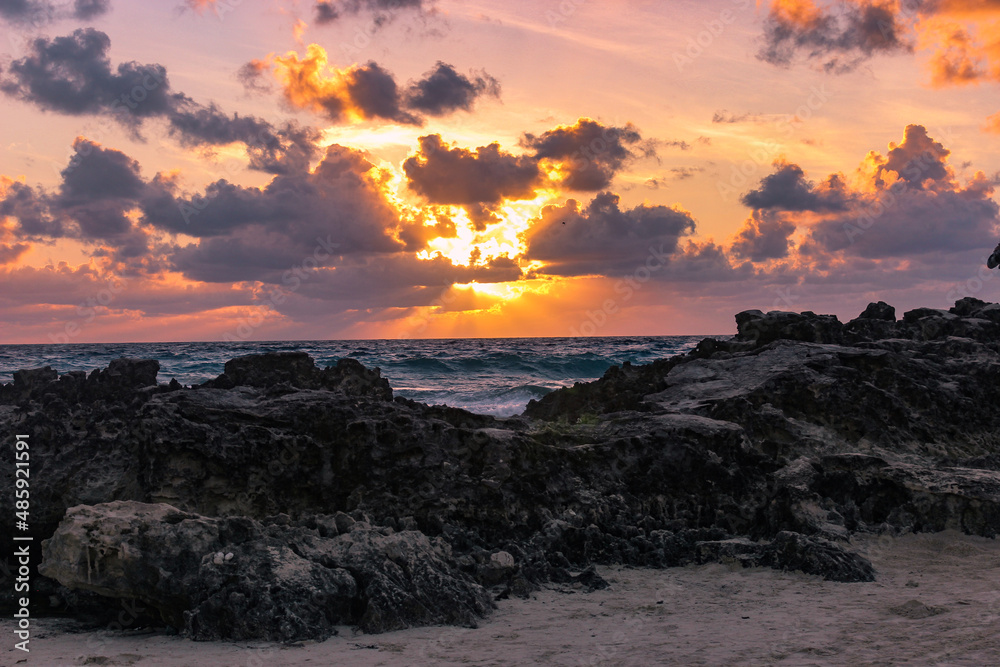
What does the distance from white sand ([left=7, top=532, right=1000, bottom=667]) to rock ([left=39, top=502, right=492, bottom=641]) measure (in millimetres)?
205

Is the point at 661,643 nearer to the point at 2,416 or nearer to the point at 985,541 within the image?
the point at 985,541

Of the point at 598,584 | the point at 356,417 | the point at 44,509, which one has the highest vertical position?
the point at 356,417

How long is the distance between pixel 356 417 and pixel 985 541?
7.46 m

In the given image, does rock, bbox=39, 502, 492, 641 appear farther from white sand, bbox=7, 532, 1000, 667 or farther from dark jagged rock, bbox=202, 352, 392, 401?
dark jagged rock, bbox=202, 352, 392, 401

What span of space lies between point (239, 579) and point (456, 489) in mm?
2977

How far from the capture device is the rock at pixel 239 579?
20.0ft

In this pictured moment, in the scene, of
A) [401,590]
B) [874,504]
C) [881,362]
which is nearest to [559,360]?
[881,362]

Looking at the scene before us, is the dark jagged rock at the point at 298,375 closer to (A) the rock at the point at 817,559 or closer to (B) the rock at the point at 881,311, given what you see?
(A) the rock at the point at 817,559

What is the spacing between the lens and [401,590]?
6.52m

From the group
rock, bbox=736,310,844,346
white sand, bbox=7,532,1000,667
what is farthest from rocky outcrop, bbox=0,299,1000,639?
rock, bbox=736,310,844,346

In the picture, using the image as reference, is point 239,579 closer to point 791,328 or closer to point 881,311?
point 791,328

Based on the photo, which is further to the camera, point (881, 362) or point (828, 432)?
point (881, 362)

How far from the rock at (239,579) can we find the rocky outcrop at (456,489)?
0.02m

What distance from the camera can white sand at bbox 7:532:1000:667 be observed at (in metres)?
5.43
